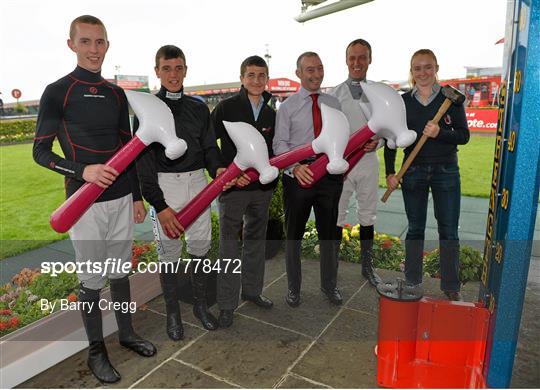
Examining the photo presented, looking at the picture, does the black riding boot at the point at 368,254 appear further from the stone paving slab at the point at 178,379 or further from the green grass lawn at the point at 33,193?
the green grass lawn at the point at 33,193

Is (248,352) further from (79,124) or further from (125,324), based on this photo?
(79,124)

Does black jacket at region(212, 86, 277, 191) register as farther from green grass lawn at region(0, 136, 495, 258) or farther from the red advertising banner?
the red advertising banner

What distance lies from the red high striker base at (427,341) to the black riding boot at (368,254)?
1566 millimetres

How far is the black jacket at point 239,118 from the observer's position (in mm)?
3395

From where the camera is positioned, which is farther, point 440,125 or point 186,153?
point 440,125

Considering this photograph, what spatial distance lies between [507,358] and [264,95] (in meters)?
2.54

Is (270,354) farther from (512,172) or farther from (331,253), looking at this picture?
(512,172)

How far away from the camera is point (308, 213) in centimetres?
373

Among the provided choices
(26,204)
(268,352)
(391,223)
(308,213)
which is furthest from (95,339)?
(26,204)

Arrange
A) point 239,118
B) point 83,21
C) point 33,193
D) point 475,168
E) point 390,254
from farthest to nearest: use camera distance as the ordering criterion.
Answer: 1. point 475,168
2. point 33,193
3. point 390,254
4. point 239,118
5. point 83,21

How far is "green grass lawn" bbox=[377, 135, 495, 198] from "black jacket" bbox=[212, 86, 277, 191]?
672cm

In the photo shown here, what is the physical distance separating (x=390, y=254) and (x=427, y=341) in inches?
96.0

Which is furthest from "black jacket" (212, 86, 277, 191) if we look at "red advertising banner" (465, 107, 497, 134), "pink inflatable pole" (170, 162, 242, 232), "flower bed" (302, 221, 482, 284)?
"red advertising banner" (465, 107, 497, 134)

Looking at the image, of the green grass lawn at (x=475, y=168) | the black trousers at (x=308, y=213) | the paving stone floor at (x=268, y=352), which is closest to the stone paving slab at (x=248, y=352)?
the paving stone floor at (x=268, y=352)
